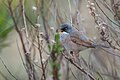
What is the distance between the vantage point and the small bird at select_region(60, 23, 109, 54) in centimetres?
517

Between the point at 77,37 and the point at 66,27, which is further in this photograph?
the point at 77,37

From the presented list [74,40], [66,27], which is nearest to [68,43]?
[74,40]

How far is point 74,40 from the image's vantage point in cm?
545

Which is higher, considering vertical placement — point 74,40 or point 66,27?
point 66,27

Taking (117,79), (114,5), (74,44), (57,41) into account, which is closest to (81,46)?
(74,44)

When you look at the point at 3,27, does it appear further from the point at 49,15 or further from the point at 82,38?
the point at 82,38

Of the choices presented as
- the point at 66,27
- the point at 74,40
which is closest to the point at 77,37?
the point at 74,40

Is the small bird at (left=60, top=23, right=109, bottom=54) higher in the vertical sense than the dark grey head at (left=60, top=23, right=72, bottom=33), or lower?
lower

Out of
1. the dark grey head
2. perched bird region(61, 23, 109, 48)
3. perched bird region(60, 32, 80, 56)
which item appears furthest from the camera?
perched bird region(60, 32, 80, 56)

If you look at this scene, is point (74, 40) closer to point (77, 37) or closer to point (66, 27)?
point (77, 37)

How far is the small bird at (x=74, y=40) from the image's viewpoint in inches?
203

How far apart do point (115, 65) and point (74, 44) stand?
0.72 meters

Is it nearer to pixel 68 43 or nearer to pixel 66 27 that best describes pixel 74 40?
pixel 68 43

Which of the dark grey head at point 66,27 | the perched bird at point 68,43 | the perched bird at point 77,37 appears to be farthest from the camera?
the perched bird at point 68,43
